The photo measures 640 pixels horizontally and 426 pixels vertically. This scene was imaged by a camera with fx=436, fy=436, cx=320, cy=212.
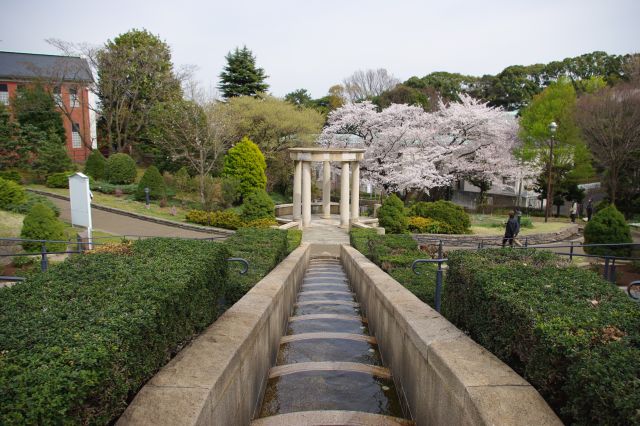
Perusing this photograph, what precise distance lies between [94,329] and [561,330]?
299 cm

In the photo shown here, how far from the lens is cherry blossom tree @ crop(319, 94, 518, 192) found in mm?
31514

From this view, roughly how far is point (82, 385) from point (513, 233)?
14.6 meters

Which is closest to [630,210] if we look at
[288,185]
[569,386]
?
[288,185]

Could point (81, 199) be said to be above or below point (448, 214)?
above

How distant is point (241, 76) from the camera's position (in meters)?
42.9

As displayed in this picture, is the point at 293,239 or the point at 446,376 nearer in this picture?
the point at 446,376

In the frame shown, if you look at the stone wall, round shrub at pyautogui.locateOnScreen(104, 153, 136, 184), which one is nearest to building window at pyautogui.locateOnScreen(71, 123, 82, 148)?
round shrub at pyautogui.locateOnScreen(104, 153, 136, 184)

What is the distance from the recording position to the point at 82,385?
2.16 metres

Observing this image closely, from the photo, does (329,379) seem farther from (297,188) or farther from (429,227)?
(297,188)

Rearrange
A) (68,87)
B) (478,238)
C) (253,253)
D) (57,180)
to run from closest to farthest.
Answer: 1. (253,253)
2. (478,238)
3. (57,180)
4. (68,87)

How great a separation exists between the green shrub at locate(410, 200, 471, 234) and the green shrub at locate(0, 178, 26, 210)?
2031 centimetres

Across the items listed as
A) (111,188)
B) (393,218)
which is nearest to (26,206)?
(111,188)

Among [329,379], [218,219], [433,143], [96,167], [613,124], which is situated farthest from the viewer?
[433,143]

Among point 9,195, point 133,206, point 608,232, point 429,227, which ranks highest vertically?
point 9,195
